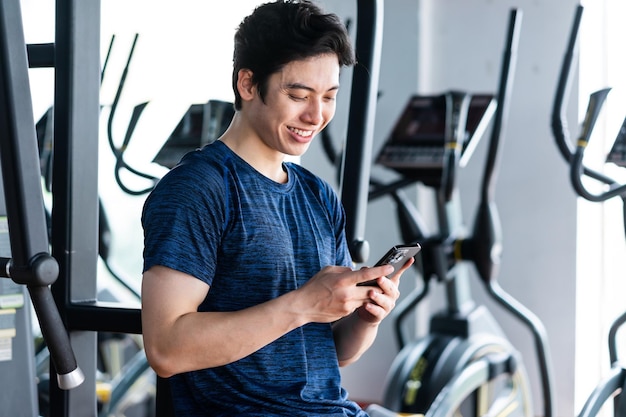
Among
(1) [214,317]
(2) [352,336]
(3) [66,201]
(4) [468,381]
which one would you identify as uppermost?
(3) [66,201]

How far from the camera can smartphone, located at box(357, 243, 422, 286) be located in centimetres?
124

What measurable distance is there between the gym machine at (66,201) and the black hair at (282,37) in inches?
9.7

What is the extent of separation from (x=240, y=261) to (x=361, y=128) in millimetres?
419

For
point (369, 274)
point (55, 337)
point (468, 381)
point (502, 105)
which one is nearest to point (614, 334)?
point (468, 381)

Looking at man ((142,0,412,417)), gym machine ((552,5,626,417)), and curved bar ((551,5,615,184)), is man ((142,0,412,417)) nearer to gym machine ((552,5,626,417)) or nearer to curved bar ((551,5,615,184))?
gym machine ((552,5,626,417))

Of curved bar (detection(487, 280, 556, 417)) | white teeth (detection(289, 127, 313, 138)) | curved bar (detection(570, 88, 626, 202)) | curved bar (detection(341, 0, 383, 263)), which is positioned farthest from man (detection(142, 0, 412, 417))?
curved bar (detection(487, 280, 556, 417))

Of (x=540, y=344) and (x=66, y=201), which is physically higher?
(x=66, y=201)

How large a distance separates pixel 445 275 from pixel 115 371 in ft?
6.56

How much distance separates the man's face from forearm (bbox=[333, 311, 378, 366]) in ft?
1.08

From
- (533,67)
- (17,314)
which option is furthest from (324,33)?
(533,67)

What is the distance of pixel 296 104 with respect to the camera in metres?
1.28

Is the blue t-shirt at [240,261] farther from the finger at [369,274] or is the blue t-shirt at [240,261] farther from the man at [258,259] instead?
the finger at [369,274]

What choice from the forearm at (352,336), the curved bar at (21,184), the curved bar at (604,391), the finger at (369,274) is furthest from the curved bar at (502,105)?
the curved bar at (21,184)

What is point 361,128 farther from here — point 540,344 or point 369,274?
point 540,344
